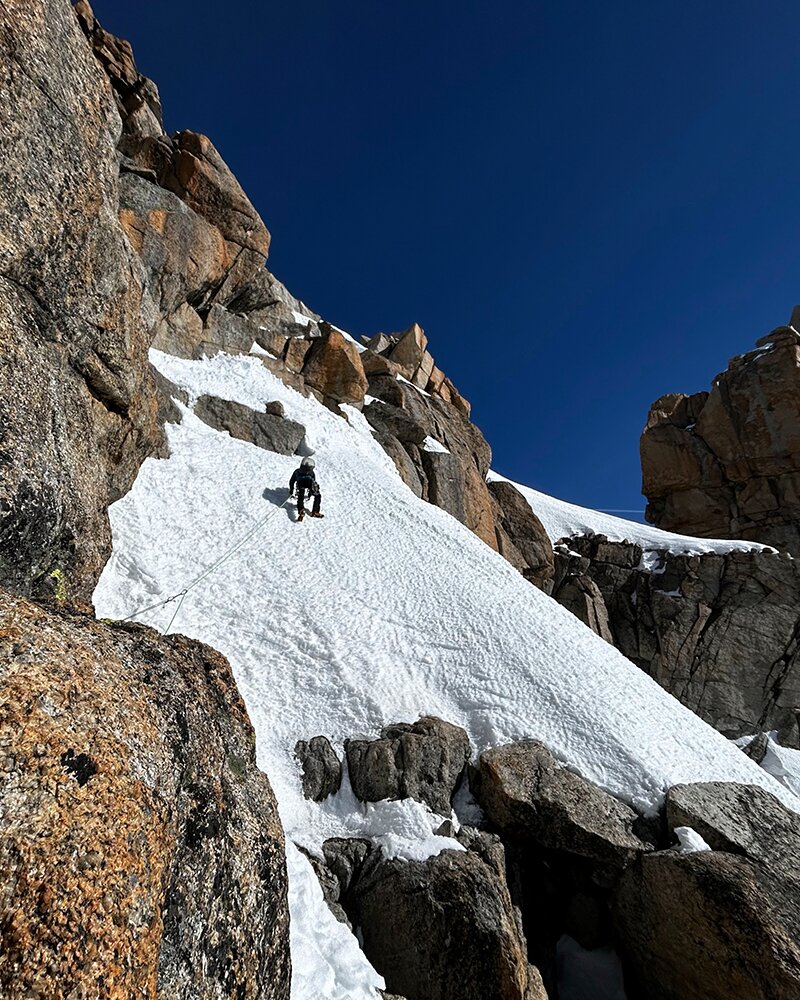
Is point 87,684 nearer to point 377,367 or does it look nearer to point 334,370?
point 334,370

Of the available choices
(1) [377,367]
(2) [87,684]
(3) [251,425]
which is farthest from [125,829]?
(1) [377,367]

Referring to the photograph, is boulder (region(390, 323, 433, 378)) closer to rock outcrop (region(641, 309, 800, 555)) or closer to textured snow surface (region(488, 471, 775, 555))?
textured snow surface (region(488, 471, 775, 555))

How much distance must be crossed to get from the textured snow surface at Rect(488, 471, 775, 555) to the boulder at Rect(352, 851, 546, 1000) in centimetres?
3465

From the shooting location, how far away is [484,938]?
22.2 ft

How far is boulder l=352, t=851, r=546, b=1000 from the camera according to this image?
6594mm

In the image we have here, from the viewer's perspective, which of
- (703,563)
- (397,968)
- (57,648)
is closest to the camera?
(57,648)

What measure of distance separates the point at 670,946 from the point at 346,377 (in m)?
28.5

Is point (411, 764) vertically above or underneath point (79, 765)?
above

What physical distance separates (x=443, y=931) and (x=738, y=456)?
187ft

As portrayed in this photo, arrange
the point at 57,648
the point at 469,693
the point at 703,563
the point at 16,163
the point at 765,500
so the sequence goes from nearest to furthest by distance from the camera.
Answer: the point at 57,648, the point at 16,163, the point at 469,693, the point at 703,563, the point at 765,500

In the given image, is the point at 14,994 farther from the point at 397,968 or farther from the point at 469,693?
the point at 469,693

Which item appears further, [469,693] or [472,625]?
[472,625]

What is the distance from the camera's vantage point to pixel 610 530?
143ft

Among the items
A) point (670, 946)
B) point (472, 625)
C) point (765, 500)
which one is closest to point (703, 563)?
point (765, 500)
